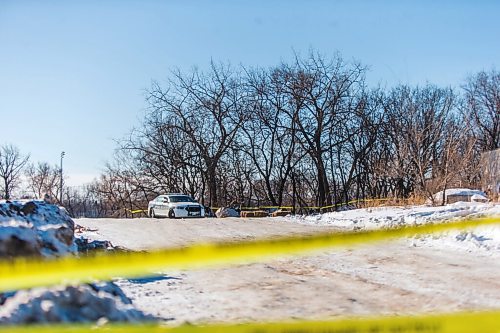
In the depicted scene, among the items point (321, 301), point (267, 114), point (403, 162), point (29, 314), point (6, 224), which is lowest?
point (321, 301)

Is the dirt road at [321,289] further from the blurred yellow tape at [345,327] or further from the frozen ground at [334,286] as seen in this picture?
the blurred yellow tape at [345,327]

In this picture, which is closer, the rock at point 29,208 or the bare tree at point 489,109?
the rock at point 29,208

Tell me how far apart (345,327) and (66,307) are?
1.62 metres

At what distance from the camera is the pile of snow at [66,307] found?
255 cm

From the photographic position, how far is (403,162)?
72.3ft

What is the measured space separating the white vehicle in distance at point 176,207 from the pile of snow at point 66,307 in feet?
75.2

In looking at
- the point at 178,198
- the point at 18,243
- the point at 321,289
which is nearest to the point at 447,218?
the point at 321,289

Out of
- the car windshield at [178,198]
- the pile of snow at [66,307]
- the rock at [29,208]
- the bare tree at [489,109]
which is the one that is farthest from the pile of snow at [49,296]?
the bare tree at [489,109]

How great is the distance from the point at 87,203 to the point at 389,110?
4334cm

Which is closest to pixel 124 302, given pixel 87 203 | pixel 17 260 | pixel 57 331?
pixel 57 331

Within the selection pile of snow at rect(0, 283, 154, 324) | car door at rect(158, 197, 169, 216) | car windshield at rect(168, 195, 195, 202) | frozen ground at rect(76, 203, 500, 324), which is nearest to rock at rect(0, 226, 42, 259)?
frozen ground at rect(76, 203, 500, 324)

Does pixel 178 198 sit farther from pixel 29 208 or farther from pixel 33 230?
pixel 33 230

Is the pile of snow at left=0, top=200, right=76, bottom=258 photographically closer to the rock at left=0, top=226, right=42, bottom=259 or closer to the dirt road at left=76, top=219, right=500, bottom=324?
the rock at left=0, top=226, right=42, bottom=259

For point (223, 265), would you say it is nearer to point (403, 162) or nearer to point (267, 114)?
point (403, 162)
